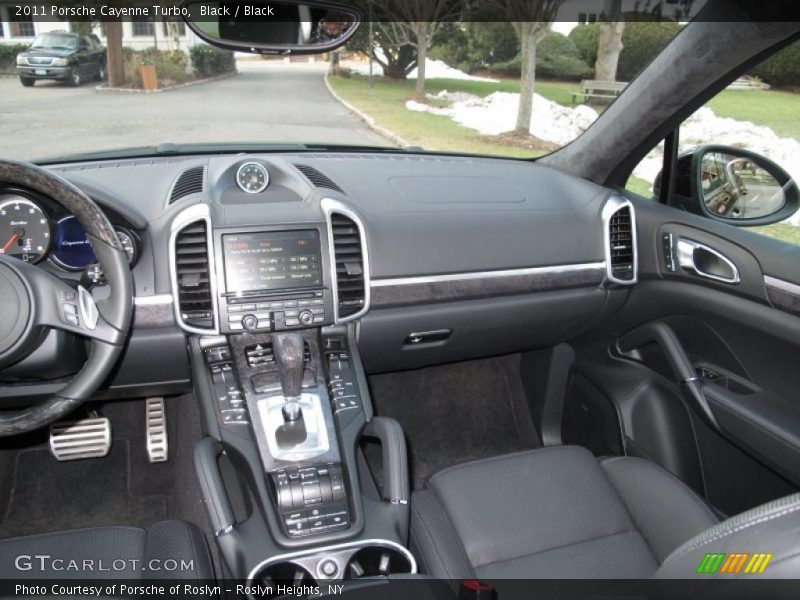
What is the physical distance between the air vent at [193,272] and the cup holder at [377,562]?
2.80 feet

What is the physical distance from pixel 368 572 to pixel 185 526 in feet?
1.77

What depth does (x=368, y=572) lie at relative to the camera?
204 centimetres

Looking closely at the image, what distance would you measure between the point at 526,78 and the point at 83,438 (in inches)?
97.2

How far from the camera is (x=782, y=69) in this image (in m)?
2.27

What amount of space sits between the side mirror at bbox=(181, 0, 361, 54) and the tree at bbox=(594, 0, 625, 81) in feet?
4.08


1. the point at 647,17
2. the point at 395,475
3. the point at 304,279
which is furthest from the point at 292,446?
the point at 647,17

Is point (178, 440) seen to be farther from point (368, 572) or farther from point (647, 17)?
point (647, 17)

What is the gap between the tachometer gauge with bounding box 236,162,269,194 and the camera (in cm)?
233

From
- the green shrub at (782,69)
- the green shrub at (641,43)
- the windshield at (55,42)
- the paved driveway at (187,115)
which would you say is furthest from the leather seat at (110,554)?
the green shrub at (782,69)

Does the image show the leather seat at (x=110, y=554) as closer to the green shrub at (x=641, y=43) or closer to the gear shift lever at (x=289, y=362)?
the gear shift lever at (x=289, y=362)

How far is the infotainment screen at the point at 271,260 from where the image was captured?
7.17 feet

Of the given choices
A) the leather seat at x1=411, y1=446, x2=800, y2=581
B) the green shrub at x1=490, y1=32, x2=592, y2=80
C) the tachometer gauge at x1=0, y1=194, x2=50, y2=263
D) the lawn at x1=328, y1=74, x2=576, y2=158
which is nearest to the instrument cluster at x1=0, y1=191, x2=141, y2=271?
the tachometer gauge at x1=0, y1=194, x2=50, y2=263

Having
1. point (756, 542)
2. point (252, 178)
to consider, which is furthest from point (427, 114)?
point (756, 542)

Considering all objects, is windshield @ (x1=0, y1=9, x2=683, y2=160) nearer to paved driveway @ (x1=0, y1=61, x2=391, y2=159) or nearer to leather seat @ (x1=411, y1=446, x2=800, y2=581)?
paved driveway @ (x1=0, y1=61, x2=391, y2=159)
